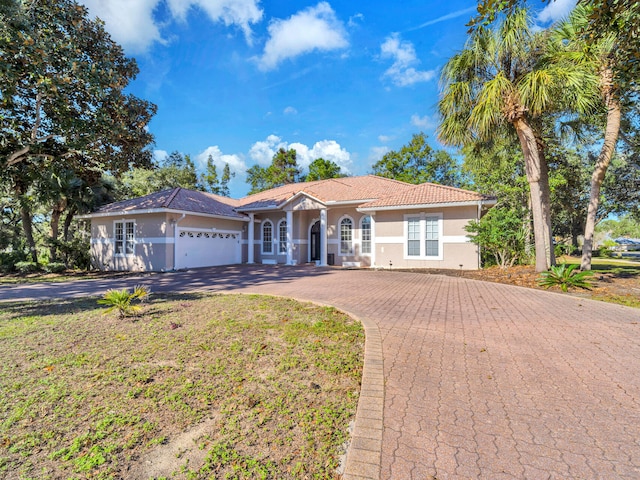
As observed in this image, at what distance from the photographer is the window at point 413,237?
52.9 feet

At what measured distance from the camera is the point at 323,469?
2.34m

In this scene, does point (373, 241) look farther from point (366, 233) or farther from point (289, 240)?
point (289, 240)

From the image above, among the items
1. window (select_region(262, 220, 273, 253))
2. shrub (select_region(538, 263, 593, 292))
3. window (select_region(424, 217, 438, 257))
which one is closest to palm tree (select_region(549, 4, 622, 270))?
shrub (select_region(538, 263, 593, 292))

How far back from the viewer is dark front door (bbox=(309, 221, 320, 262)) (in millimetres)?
20344

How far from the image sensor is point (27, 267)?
54.2 feet

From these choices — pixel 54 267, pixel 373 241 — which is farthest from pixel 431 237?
pixel 54 267

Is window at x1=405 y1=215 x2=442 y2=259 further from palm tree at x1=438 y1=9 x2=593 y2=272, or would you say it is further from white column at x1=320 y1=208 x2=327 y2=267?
white column at x1=320 y1=208 x2=327 y2=267

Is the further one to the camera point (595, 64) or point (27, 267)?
point (27, 267)

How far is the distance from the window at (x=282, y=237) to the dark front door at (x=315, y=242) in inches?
66.6

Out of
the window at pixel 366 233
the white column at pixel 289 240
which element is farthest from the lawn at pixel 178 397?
the white column at pixel 289 240

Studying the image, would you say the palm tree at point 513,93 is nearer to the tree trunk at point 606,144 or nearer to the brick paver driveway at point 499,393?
the tree trunk at point 606,144

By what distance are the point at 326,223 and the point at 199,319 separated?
12715mm

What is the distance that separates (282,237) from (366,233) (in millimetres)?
5493

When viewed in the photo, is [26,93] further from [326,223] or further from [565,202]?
[565,202]
